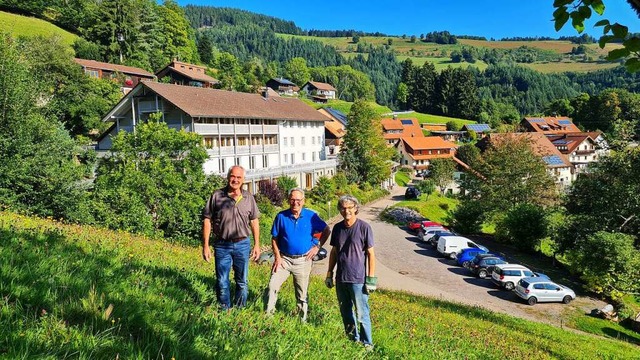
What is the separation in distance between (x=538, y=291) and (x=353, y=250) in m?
21.4

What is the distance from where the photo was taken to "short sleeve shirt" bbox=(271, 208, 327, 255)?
6.38 metres

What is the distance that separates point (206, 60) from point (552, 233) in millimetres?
109940

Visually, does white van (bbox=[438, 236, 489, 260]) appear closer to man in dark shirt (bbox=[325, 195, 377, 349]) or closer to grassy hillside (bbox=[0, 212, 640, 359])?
grassy hillside (bbox=[0, 212, 640, 359])

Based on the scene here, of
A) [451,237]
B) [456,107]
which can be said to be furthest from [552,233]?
[456,107]

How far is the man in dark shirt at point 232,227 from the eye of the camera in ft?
20.4

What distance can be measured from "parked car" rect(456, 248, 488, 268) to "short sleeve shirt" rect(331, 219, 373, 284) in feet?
83.7

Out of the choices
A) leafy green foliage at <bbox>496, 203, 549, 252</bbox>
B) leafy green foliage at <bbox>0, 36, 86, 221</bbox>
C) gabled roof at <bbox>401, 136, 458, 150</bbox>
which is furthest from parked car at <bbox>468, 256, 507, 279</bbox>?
gabled roof at <bbox>401, 136, 458, 150</bbox>

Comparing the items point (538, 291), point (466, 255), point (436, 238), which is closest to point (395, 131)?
point (436, 238)

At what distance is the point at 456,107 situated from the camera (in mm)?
134125

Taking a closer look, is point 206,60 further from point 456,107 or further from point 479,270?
point 479,270

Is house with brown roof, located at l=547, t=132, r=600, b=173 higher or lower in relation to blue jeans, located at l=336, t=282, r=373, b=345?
higher

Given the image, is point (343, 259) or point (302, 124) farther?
point (302, 124)

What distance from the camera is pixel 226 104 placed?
4231 centimetres

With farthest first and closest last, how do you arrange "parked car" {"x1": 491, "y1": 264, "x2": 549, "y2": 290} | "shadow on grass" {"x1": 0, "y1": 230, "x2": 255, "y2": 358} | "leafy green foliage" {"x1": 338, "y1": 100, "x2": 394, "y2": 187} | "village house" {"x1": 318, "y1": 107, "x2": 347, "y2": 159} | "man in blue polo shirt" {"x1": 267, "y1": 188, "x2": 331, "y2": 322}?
"village house" {"x1": 318, "y1": 107, "x2": 347, "y2": 159} < "leafy green foliage" {"x1": 338, "y1": 100, "x2": 394, "y2": 187} < "parked car" {"x1": 491, "y1": 264, "x2": 549, "y2": 290} < "man in blue polo shirt" {"x1": 267, "y1": 188, "x2": 331, "y2": 322} < "shadow on grass" {"x1": 0, "y1": 230, "x2": 255, "y2": 358}
